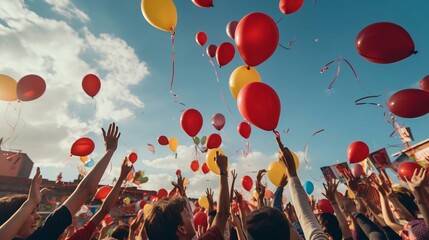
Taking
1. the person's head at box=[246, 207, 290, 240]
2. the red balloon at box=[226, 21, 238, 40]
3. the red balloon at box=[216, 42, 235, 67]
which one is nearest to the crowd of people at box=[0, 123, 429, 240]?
the person's head at box=[246, 207, 290, 240]

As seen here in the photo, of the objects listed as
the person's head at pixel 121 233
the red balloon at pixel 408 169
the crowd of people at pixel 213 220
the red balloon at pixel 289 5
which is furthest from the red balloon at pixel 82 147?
the red balloon at pixel 408 169

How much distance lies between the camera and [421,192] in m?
1.84

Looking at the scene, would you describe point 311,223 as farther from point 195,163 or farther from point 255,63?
point 195,163

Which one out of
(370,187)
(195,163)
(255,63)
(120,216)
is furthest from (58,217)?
(120,216)

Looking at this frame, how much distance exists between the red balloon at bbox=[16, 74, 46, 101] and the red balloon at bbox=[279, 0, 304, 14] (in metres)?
4.78

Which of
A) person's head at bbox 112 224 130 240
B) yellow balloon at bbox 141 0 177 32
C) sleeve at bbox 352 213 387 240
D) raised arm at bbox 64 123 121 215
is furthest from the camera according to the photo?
yellow balloon at bbox 141 0 177 32

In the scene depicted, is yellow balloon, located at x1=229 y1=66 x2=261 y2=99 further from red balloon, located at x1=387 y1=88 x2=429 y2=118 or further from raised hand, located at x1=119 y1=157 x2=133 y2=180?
raised hand, located at x1=119 y1=157 x2=133 y2=180

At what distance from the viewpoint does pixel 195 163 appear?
8414 mm

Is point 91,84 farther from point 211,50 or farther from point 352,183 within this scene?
point 352,183

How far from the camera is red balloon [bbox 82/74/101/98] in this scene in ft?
16.0

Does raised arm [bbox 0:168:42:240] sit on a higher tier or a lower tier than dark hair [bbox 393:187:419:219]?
lower

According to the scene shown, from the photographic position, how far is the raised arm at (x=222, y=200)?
179 cm

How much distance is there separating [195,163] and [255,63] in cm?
586

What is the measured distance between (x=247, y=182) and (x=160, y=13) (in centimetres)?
489
